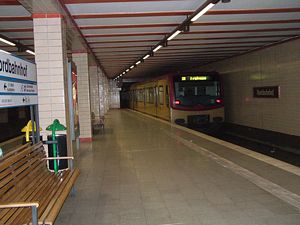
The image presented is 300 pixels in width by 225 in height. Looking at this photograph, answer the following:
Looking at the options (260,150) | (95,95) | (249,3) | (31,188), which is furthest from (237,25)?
(95,95)

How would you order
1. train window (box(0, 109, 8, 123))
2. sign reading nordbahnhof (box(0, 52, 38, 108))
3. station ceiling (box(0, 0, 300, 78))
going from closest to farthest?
sign reading nordbahnhof (box(0, 52, 38, 108)) → station ceiling (box(0, 0, 300, 78)) → train window (box(0, 109, 8, 123))

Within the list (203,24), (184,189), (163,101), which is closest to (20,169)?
(184,189)

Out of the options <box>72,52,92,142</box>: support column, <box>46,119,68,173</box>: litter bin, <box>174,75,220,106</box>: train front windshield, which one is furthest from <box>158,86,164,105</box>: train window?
<box>46,119,68,173</box>: litter bin

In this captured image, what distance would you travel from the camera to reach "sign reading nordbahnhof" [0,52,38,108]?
357 cm

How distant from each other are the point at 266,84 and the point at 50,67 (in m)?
9.05

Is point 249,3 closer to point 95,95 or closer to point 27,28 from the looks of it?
point 27,28

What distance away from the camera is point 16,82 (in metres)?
4.05

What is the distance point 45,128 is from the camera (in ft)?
19.0

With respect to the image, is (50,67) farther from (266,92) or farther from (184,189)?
(266,92)

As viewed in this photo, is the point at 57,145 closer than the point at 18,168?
No

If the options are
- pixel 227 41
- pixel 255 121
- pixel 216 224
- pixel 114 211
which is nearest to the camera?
pixel 216 224

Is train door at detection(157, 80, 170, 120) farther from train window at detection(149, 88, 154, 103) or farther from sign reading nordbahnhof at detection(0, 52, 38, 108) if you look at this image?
sign reading nordbahnhof at detection(0, 52, 38, 108)

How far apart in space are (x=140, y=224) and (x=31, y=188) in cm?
127

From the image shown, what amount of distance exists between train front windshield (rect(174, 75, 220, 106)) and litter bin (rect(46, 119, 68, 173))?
335 inches
